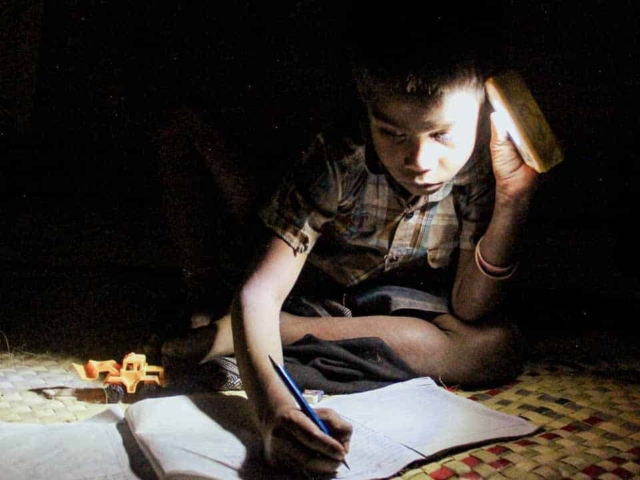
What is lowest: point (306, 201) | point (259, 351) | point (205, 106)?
point (259, 351)

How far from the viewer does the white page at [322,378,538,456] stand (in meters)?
0.92

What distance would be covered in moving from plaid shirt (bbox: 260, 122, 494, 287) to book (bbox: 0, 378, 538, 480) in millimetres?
272

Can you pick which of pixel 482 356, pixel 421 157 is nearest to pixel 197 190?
pixel 421 157

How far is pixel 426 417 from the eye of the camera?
0.99 meters

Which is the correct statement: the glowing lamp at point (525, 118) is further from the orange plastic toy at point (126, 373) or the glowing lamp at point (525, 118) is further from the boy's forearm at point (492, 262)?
the orange plastic toy at point (126, 373)

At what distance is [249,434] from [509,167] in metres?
0.60

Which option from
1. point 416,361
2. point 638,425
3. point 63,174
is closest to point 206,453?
point 416,361

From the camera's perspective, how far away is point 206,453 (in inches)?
32.4

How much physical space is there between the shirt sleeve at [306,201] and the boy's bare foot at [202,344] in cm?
23

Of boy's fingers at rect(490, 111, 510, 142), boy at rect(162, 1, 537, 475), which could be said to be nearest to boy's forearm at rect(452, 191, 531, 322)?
boy at rect(162, 1, 537, 475)

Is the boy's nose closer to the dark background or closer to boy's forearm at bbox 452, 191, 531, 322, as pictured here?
boy's forearm at bbox 452, 191, 531, 322

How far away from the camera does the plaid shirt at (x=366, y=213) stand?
1165mm

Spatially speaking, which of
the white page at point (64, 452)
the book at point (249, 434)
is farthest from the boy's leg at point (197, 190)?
the white page at point (64, 452)

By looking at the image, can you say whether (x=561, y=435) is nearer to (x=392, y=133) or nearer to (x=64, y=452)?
(x=392, y=133)
